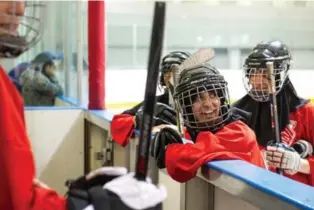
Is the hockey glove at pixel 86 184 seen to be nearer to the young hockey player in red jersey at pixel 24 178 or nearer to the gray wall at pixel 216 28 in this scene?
the young hockey player in red jersey at pixel 24 178

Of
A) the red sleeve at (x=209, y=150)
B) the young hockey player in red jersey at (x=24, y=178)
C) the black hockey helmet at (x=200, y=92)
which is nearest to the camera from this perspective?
the young hockey player in red jersey at (x=24, y=178)

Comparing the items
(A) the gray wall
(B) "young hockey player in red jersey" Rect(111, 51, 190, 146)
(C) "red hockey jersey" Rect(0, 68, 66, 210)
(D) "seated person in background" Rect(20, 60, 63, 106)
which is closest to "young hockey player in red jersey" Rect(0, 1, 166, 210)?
(C) "red hockey jersey" Rect(0, 68, 66, 210)

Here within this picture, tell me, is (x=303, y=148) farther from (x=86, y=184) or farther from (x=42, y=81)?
(x=42, y=81)

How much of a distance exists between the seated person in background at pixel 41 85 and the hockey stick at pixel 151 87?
284 centimetres

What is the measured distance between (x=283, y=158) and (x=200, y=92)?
471 mm

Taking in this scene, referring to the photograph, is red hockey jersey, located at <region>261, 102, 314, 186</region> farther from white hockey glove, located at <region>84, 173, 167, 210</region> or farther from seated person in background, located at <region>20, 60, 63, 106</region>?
seated person in background, located at <region>20, 60, 63, 106</region>

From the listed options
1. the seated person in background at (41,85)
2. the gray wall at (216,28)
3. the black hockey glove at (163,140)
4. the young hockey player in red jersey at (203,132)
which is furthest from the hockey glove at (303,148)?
the gray wall at (216,28)

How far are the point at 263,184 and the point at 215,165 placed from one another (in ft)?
0.82

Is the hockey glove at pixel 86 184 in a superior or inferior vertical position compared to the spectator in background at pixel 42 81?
superior

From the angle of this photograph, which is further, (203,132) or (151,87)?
(203,132)

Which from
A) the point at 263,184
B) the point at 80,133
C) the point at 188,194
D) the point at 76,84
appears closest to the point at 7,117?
the point at 263,184

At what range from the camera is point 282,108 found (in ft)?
7.45

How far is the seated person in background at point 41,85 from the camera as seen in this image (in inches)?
152

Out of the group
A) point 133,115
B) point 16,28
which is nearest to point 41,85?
point 133,115
